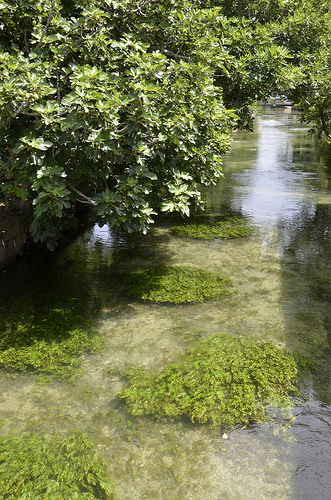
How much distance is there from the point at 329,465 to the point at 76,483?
1823mm

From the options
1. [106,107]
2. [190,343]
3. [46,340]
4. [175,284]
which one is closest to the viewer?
[106,107]

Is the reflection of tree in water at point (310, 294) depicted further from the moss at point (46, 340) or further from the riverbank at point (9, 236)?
the riverbank at point (9, 236)

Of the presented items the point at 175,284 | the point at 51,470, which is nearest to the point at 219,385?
the point at 51,470

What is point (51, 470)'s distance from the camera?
9.98ft

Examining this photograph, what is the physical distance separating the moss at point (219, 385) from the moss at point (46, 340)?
0.67m

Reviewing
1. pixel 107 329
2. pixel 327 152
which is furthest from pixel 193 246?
pixel 327 152

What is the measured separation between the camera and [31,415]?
3.57 metres

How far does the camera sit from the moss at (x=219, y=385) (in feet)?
11.8

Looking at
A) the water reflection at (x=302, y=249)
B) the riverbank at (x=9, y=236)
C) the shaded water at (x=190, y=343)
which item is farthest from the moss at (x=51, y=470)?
the riverbank at (x=9, y=236)

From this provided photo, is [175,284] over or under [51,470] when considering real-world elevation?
over

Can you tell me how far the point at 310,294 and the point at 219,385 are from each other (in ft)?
7.91

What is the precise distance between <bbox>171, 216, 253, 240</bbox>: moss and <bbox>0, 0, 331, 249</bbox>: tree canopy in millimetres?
1544

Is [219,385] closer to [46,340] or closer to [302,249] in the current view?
[46,340]

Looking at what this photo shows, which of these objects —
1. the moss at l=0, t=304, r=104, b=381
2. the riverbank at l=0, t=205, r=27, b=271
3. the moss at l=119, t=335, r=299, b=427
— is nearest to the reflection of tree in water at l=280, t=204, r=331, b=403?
the moss at l=119, t=335, r=299, b=427
